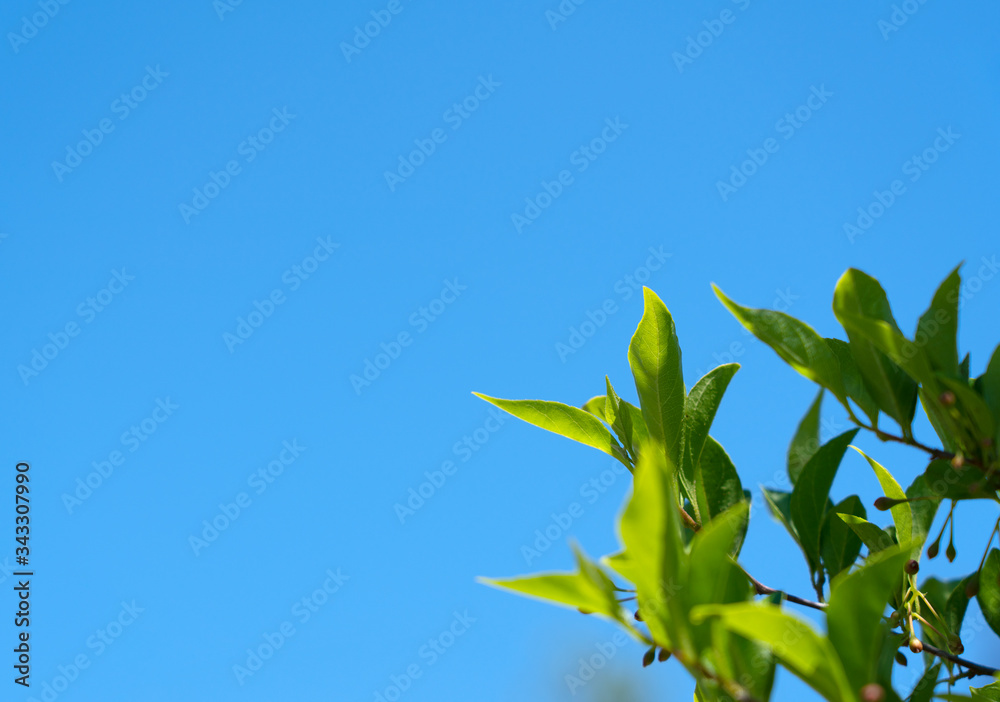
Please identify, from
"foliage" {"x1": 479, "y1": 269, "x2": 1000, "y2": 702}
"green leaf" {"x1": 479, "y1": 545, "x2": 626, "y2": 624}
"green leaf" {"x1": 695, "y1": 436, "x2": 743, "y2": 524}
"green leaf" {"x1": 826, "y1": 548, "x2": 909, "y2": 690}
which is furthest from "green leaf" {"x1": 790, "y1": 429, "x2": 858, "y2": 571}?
"green leaf" {"x1": 479, "y1": 545, "x2": 626, "y2": 624}

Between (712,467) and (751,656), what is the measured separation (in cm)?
56

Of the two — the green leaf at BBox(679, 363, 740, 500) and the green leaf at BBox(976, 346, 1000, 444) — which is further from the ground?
the green leaf at BBox(679, 363, 740, 500)

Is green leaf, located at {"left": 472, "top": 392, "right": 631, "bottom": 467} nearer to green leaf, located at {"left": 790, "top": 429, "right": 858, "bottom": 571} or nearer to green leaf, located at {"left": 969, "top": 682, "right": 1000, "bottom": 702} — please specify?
green leaf, located at {"left": 790, "top": 429, "right": 858, "bottom": 571}

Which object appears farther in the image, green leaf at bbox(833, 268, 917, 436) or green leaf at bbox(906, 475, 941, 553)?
green leaf at bbox(906, 475, 941, 553)

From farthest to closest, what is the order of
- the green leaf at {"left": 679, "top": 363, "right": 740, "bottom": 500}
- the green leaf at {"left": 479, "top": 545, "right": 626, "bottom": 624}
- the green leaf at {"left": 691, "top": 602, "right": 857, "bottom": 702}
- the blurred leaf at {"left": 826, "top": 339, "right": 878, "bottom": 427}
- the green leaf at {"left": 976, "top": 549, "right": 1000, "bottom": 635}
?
the green leaf at {"left": 976, "top": 549, "right": 1000, "bottom": 635}
the green leaf at {"left": 679, "top": 363, "right": 740, "bottom": 500}
the blurred leaf at {"left": 826, "top": 339, "right": 878, "bottom": 427}
the green leaf at {"left": 479, "top": 545, "right": 626, "bottom": 624}
the green leaf at {"left": 691, "top": 602, "right": 857, "bottom": 702}

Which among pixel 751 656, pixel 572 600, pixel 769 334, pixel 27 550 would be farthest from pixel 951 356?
pixel 27 550

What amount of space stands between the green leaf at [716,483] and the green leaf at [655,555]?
575mm

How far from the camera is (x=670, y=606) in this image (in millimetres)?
1030

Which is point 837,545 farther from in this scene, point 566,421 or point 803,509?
point 566,421

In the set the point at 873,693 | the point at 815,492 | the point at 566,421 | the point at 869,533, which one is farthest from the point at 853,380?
the point at 873,693

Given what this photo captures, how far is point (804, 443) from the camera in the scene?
62.6 inches

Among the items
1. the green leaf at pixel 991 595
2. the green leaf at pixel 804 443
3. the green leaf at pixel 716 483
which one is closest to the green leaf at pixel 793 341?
the green leaf at pixel 804 443

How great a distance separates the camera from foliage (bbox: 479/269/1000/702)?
98cm

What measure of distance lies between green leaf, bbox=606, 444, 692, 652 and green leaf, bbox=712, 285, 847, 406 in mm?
516
